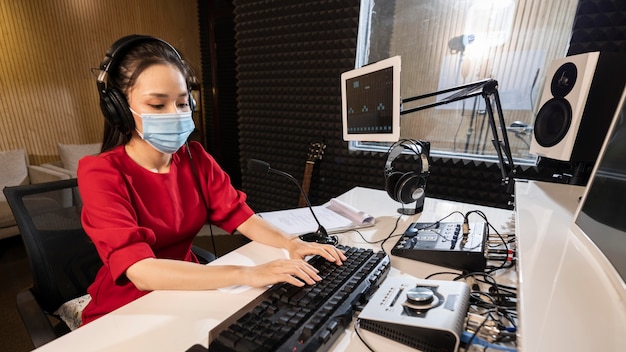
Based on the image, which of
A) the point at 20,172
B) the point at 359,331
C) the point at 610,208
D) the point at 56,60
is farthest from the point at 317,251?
the point at 56,60

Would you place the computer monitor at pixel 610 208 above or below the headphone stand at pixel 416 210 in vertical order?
above

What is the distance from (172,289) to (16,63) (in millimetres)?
3538

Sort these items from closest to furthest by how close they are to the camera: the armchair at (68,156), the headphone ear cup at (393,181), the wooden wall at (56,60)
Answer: the headphone ear cup at (393,181) → the wooden wall at (56,60) → the armchair at (68,156)

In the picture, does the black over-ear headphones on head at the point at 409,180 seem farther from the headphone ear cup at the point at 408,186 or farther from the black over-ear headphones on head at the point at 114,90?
the black over-ear headphones on head at the point at 114,90

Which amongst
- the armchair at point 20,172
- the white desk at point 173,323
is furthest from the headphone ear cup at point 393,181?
the armchair at point 20,172

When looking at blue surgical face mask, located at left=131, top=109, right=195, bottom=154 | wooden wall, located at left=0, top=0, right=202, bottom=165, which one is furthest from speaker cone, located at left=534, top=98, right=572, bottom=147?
wooden wall, located at left=0, top=0, right=202, bottom=165

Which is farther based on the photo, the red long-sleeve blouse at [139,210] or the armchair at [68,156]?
the armchair at [68,156]

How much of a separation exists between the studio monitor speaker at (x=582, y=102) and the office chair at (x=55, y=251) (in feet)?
5.36

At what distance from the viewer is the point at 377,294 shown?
61 cm

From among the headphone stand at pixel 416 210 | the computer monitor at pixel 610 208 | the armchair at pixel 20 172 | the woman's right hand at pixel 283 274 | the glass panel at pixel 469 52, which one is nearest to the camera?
the computer monitor at pixel 610 208

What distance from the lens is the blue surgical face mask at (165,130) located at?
86 centimetres

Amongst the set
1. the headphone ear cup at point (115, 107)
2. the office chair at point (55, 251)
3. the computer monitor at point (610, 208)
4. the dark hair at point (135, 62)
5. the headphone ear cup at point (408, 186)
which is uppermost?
the dark hair at point (135, 62)

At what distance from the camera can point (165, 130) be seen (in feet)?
2.89

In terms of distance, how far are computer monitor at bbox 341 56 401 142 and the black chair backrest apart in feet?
3.26
